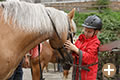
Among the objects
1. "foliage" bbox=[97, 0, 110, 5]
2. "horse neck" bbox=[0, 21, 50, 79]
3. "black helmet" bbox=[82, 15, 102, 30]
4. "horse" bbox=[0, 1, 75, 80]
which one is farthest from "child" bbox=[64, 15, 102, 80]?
"foliage" bbox=[97, 0, 110, 5]

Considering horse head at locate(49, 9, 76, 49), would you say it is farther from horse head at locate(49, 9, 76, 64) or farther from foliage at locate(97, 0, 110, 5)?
foliage at locate(97, 0, 110, 5)

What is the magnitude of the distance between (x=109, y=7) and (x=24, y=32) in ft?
42.7

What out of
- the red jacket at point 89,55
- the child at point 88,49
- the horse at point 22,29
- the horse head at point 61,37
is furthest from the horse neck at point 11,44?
the red jacket at point 89,55

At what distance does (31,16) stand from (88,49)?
934 millimetres

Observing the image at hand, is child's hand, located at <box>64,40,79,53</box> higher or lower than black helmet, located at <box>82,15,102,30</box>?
lower

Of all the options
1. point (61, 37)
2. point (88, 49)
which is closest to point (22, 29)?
point (61, 37)

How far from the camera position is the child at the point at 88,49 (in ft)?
7.39

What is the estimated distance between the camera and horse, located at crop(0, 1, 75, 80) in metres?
1.77

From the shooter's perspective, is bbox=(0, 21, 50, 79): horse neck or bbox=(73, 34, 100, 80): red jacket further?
bbox=(73, 34, 100, 80): red jacket

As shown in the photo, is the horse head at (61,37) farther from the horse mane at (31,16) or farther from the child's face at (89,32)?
the child's face at (89,32)

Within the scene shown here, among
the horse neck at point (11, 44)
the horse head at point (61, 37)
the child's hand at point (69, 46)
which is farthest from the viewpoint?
the child's hand at point (69, 46)

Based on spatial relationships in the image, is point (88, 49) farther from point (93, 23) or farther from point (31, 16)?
point (31, 16)

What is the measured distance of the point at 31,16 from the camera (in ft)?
6.32

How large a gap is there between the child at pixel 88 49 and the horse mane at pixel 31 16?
36 cm
